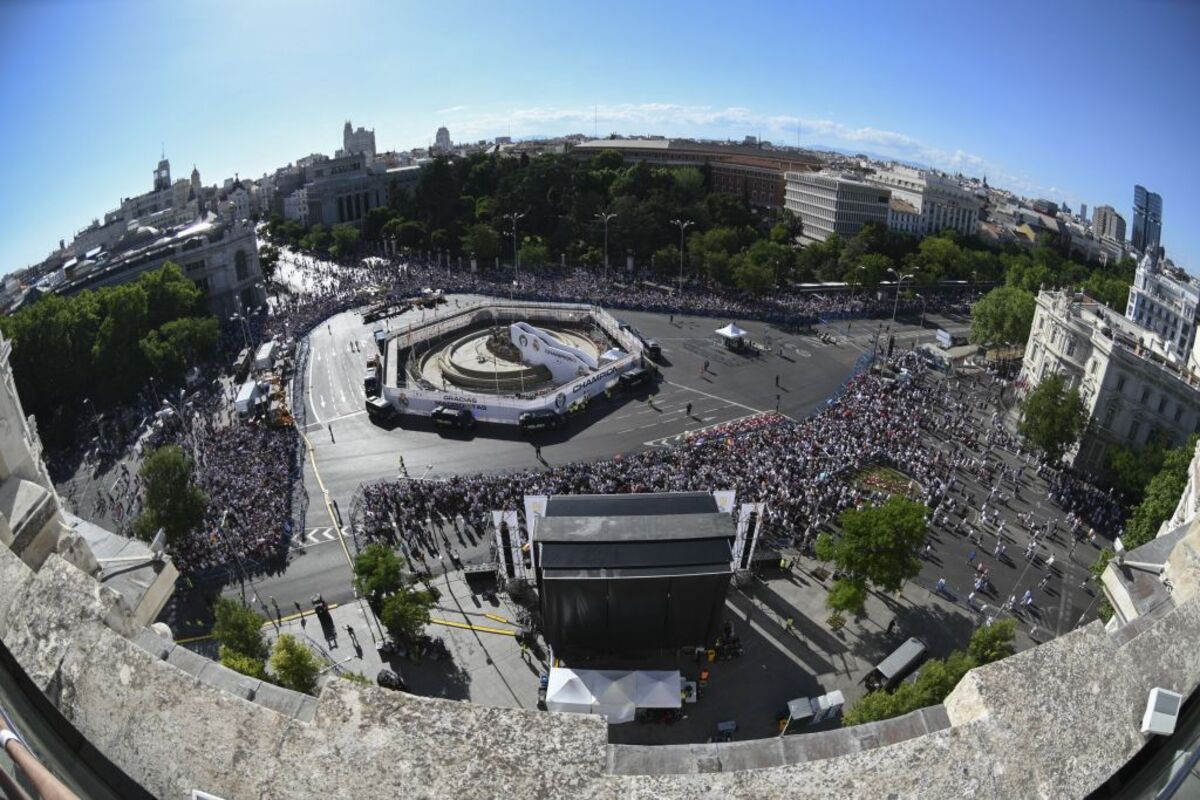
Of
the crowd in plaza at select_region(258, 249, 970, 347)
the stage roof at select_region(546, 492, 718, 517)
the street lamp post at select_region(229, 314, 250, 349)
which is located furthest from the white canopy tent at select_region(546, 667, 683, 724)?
the street lamp post at select_region(229, 314, 250, 349)

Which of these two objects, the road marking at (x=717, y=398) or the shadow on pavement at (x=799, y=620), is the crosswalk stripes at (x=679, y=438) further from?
the shadow on pavement at (x=799, y=620)

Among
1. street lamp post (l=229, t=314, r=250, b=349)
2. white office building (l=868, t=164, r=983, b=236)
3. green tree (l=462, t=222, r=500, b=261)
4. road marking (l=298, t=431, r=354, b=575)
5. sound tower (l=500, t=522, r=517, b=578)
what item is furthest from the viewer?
white office building (l=868, t=164, r=983, b=236)

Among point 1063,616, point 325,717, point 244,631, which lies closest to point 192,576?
point 244,631

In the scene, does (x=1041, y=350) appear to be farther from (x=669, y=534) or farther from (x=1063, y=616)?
(x=669, y=534)

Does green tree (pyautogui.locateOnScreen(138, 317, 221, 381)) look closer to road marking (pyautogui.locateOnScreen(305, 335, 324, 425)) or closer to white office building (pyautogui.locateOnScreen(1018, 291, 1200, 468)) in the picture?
road marking (pyautogui.locateOnScreen(305, 335, 324, 425))

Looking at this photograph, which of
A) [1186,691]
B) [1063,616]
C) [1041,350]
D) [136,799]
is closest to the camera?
[136,799]

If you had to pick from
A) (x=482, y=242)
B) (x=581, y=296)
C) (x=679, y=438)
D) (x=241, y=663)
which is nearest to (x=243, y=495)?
(x=241, y=663)

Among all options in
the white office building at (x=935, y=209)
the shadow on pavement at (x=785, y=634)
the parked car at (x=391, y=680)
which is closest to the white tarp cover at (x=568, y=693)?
the parked car at (x=391, y=680)
